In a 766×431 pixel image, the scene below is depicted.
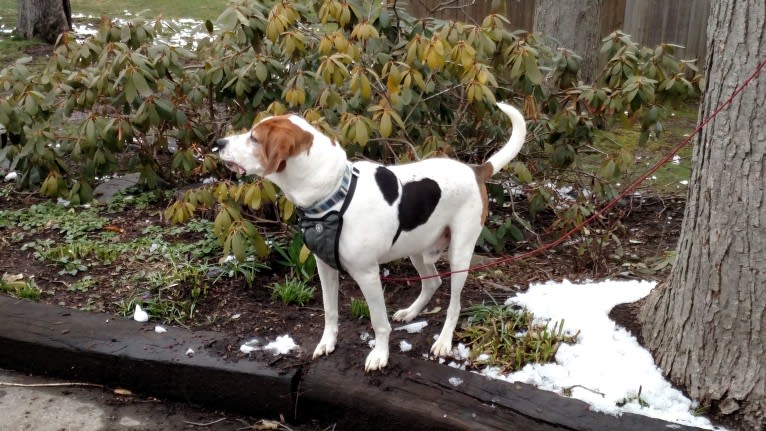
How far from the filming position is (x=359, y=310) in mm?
4367

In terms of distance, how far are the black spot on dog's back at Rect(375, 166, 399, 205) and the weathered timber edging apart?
2.94 ft

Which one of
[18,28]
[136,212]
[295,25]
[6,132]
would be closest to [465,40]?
[295,25]

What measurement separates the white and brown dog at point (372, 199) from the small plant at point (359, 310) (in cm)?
38

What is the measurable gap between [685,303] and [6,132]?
5.23 meters

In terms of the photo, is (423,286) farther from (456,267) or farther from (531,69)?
(531,69)

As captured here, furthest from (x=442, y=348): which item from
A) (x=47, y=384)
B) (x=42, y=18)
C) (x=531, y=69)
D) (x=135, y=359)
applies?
(x=42, y=18)

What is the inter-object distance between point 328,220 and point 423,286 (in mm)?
1069

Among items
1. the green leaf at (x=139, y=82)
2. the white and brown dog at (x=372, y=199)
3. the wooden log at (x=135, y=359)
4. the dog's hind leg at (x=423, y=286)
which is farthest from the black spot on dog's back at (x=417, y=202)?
the green leaf at (x=139, y=82)

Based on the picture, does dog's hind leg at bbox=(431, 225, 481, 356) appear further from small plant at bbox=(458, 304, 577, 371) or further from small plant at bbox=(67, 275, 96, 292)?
small plant at bbox=(67, 275, 96, 292)

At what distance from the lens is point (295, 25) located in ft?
17.8

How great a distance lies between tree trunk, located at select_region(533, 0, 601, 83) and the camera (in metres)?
7.84

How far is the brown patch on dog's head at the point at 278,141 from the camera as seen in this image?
3125 mm

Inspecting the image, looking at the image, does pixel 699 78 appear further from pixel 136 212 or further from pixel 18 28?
pixel 18 28

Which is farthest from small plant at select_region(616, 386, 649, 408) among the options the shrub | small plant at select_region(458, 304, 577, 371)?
the shrub
